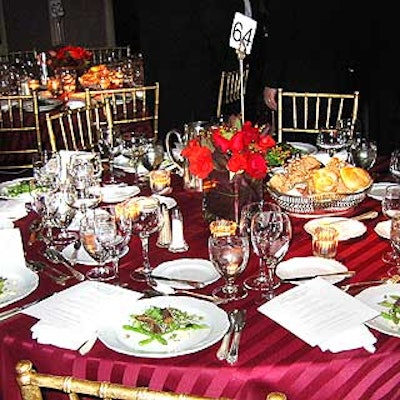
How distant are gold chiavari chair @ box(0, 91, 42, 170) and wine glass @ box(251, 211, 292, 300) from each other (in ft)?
7.66

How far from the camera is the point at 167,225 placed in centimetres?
200

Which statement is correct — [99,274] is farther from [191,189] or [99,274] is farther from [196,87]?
[196,87]

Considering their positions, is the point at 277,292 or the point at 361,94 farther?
the point at 361,94

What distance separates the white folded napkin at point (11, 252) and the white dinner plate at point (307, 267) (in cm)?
66

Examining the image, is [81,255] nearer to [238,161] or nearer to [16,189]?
[238,161]

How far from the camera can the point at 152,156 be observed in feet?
8.45

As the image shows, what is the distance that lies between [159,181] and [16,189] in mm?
520

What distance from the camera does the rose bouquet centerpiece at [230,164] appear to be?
1962 millimetres

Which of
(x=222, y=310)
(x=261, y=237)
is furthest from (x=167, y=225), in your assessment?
(x=222, y=310)

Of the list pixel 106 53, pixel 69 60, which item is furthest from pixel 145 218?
pixel 106 53

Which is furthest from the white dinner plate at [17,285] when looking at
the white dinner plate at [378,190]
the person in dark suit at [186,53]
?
the person in dark suit at [186,53]

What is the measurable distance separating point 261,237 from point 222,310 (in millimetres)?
241

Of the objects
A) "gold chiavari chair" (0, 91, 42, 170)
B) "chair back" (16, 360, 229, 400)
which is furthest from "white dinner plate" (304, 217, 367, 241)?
"gold chiavari chair" (0, 91, 42, 170)

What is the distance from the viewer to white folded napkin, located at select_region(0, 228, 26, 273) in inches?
72.9
